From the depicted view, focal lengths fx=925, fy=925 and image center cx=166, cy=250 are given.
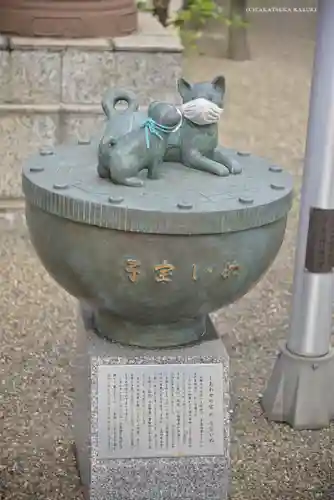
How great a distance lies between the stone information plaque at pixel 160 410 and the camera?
2152 millimetres

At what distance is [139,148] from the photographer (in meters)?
2.03

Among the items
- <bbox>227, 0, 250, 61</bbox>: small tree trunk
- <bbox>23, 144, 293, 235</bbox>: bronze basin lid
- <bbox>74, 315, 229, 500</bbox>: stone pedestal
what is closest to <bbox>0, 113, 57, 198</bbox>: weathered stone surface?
<bbox>23, 144, 293, 235</bbox>: bronze basin lid

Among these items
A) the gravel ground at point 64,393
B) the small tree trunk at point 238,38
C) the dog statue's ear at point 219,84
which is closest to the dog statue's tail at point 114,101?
the dog statue's ear at point 219,84

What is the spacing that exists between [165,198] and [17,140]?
2117 mm

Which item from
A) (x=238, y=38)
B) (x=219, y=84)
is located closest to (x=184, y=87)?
(x=219, y=84)

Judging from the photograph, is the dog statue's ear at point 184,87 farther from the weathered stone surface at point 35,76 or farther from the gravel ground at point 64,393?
the weathered stone surface at point 35,76

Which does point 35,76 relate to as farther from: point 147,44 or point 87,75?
point 147,44

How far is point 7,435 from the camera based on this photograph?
2562 millimetres

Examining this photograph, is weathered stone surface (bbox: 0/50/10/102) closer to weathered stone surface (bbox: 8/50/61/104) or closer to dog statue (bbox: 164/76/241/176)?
weathered stone surface (bbox: 8/50/61/104)

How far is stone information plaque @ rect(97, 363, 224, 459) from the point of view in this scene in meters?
2.15

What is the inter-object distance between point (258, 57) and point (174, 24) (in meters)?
2.55

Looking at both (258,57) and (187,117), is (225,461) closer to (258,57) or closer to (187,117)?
(187,117)

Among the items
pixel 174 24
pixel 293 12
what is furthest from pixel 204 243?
pixel 293 12

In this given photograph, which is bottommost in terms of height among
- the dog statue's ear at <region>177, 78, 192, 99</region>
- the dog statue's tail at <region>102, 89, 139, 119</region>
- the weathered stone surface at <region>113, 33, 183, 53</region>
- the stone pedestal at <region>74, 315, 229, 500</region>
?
the stone pedestal at <region>74, 315, 229, 500</region>
